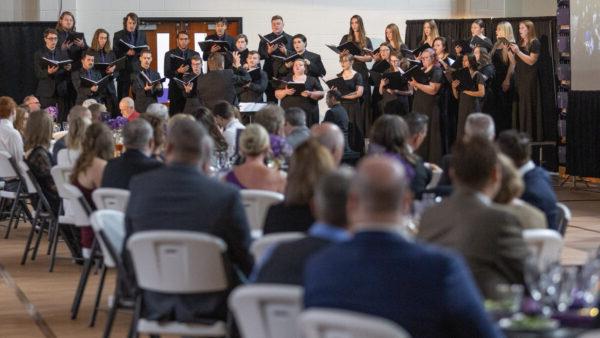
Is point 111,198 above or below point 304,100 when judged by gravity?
below

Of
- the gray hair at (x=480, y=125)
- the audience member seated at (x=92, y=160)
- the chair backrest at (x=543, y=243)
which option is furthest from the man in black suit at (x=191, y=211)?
the gray hair at (x=480, y=125)

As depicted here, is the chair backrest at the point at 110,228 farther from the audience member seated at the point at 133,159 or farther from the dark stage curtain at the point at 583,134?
the dark stage curtain at the point at 583,134

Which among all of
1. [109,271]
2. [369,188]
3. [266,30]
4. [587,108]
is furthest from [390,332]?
[266,30]

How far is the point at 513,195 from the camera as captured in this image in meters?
5.02

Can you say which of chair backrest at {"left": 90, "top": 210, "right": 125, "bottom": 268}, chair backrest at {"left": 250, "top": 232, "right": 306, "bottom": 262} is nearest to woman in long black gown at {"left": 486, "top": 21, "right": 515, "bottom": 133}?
chair backrest at {"left": 90, "top": 210, "right": 125, "bottom": 268}

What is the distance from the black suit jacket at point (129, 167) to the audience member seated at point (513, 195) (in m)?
2.76

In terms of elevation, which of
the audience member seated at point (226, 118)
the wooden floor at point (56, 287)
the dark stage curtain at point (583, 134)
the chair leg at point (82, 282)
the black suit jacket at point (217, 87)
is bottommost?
the wooden floor at point (56, 287)

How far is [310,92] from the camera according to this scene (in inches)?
640

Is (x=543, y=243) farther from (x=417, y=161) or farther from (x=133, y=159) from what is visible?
(x=133, y=159)

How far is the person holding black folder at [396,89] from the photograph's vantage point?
54.5ft

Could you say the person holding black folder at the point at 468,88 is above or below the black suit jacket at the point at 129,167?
above

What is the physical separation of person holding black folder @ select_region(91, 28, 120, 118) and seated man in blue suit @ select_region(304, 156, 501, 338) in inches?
542

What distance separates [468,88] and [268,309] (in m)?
12.8

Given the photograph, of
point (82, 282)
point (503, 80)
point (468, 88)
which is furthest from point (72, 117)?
point (503, 80)
